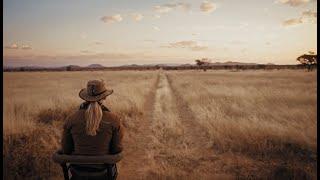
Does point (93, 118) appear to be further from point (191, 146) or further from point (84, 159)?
point (191, 146)

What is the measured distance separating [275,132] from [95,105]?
6.08 meters

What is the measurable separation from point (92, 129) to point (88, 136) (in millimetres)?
173

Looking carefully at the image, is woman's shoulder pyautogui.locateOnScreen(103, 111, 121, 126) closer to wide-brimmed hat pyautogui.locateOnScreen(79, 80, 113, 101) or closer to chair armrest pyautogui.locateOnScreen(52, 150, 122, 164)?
wide-brimmed hat pyautogui.locateOnScreen(79, 80, 113, 101)

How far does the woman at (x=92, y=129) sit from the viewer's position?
148 inches

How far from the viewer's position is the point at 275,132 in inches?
340

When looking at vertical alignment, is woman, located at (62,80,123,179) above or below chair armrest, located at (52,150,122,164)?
above

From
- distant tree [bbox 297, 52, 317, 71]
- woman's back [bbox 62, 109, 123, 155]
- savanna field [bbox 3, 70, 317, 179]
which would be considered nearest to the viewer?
woman's back [bbox 62, 109, 123, 155]

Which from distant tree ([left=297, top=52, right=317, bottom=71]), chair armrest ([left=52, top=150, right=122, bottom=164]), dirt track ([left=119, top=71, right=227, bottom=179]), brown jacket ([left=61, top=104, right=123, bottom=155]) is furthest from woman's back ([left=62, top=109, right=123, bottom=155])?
distant tree ([left=297, top=52, right=317, bottom=71])

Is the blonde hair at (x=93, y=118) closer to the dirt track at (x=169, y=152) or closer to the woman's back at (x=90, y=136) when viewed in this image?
the woman's back at (x=90, y=136)

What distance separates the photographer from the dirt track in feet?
21.6

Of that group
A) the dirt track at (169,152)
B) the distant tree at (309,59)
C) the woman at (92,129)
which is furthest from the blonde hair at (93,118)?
the distant tree at (309,59)

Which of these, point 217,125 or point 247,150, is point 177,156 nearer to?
point 247,150

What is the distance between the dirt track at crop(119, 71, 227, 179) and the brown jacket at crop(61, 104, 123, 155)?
2560 mm

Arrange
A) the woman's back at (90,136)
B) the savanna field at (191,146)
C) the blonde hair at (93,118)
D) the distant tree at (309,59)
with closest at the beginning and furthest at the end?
the blonde hair at (93,118) → the woman's back at (90,136) → the savanna field at (191,146) → the distant tree at (309,59)
